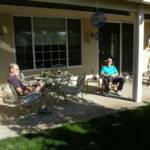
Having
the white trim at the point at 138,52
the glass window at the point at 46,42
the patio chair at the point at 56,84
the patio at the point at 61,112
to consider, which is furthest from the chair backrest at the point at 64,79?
the white trim at the point at 138,52

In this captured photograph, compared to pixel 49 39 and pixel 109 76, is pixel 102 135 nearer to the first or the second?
pixel 109 76

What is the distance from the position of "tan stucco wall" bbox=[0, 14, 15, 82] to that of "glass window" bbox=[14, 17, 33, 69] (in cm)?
24

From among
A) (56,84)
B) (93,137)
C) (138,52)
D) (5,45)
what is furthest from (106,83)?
(93,137)

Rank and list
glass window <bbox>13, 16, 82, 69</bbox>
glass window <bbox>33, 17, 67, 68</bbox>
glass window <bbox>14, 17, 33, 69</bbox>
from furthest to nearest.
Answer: glass window <bbox>33, 17, 67, 68</bbox> → glass window <bbox>13, 16, 82, 69</bbox> → glass window <bbox>14, 17, 33, 69</bbox>

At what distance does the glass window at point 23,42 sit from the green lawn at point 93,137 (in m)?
4.10

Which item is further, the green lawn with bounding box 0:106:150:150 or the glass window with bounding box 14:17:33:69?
the glass window with bounding box 14:17:33:69

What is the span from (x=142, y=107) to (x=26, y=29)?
4430mm

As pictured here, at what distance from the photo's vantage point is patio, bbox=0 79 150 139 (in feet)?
20.2

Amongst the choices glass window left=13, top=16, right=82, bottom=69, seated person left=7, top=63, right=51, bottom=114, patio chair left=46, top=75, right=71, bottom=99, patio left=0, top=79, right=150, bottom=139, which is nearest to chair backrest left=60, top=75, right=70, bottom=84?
patio chair left=46, top=75, right=71, bottom=99

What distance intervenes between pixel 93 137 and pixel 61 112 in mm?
1928

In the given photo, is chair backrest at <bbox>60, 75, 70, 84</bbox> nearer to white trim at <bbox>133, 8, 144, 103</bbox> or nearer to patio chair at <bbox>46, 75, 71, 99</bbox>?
patio chair at <bbox>46, 75, 71, 99</bbox>

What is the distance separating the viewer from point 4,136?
18.4 ft

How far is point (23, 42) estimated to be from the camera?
9812mm

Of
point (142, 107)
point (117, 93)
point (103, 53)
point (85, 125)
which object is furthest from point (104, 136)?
point (103, 53)
